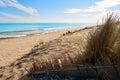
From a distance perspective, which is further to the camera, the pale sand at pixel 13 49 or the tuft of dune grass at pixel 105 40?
the pale sand at pixel 13 49

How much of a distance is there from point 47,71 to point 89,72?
861mm

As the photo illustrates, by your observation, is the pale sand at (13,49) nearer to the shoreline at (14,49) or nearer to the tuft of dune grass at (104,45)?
the shoreline at (14,49)

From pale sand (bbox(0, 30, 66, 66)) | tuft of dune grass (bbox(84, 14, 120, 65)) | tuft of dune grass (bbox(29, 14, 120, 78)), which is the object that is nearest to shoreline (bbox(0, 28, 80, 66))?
pale sand (bbox(0, 30, 66, 66))

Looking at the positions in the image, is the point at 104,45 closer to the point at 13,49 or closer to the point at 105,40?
the point at 105,40

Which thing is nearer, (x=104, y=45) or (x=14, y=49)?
(x=104, y=45)

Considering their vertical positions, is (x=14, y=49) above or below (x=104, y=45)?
below

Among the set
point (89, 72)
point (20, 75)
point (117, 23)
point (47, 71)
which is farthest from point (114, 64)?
point (20, 75)

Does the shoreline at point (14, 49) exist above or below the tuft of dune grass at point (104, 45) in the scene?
below

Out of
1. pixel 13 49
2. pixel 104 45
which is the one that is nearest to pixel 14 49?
pixel 13 49

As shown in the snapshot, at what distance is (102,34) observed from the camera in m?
3.80

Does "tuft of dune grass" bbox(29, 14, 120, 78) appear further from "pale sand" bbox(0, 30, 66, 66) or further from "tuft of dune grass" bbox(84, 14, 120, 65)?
"pale sand" bbox(0, 30, 66, 66)

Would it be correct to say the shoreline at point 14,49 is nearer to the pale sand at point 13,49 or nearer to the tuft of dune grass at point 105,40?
the pale sand at point 13,49

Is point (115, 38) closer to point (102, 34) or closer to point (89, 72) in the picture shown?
point (102, 34)

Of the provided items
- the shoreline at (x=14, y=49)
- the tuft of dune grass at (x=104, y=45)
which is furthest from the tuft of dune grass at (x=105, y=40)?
the shoreline at (x=14, y=49)
